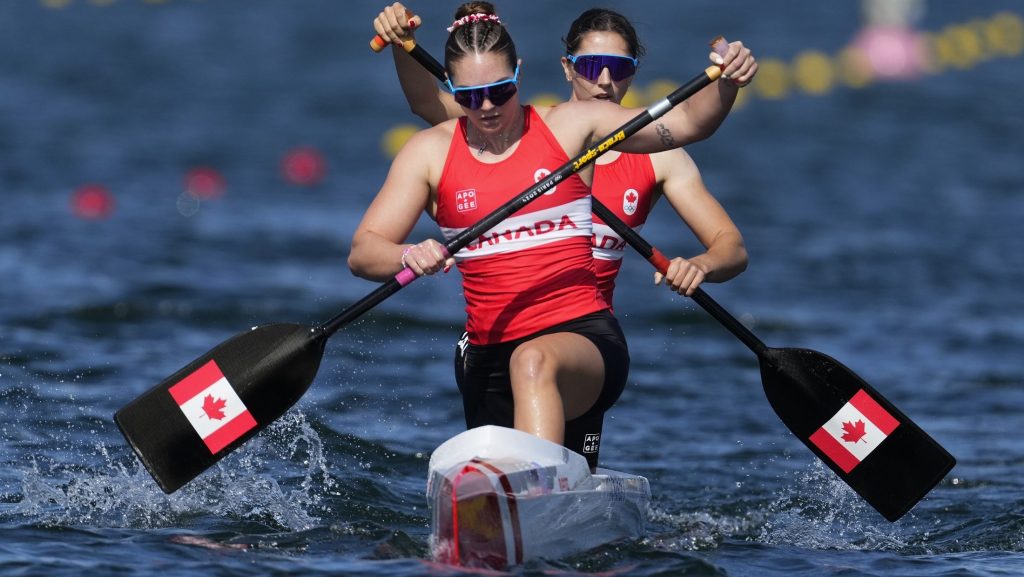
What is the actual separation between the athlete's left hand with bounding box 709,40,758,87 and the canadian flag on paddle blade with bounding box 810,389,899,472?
1527mm

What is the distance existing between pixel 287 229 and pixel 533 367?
10.2 meters

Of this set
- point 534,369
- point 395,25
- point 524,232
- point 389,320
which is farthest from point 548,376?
point 389,320

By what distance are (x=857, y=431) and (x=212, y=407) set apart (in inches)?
97.8

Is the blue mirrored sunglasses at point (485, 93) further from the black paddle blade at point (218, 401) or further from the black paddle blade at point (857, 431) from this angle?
the black paddle blade at point (857, 431)

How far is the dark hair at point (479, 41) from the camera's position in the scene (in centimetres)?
500

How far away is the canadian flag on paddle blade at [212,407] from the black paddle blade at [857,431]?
206cm

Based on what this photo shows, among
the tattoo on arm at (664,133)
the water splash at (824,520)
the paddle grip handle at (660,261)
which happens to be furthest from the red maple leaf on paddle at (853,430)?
the tattoo on arm at (664,133)

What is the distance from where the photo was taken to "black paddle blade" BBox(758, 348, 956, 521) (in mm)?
5887

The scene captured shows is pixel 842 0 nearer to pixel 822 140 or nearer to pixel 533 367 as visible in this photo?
pixel 822 140

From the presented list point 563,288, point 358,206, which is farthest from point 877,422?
point 358,206

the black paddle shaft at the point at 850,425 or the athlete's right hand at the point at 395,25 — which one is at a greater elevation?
the athlete's right hand at the point at 395,25

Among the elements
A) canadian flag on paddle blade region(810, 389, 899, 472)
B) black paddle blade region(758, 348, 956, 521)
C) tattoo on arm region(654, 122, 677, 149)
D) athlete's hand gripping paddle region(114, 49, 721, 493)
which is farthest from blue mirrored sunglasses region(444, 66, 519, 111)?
canadian flag on paddle blade region(810, 389, 899, 472)

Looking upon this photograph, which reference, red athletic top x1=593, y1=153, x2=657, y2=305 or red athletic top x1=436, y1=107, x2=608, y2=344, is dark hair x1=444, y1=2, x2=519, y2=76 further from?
red athletic top x1=593, y1=153, x2=657, y2=305

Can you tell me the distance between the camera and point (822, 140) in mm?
22469
